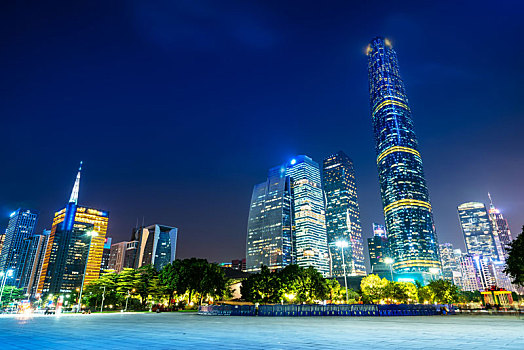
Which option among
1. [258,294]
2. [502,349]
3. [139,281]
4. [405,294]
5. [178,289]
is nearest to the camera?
[502,349]

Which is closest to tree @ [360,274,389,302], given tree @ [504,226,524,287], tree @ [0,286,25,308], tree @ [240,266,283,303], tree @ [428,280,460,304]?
tree @ [428,280,460,304]

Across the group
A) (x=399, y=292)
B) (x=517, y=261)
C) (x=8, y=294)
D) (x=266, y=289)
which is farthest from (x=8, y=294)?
(x=517, y=261)

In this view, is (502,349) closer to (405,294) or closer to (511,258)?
(511,258)

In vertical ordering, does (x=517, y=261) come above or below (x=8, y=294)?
above

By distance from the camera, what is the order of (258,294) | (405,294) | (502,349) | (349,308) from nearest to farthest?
1. (502,349)
2. (349,308)
3. (258,294)
4. (405,294)

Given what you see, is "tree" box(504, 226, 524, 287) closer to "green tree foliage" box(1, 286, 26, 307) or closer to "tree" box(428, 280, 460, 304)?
"tree" box(428, 280, 460, 304)

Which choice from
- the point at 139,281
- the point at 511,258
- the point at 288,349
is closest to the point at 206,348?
the point at 288,349

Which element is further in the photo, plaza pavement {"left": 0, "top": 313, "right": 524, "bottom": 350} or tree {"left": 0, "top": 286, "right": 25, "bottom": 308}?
tree {"left": 0, "top": 286, "right": 25, "bottom": 308}

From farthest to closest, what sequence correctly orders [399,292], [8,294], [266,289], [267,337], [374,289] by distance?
[399,292]
[374,289]
[8,294]
[266,289]
[267,337]

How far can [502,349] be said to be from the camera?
960cm

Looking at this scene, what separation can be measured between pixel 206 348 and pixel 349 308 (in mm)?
34304

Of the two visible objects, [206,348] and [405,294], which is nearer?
[206,348]

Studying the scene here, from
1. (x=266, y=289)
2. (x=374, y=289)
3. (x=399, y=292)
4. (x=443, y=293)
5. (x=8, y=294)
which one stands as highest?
(x=374, y=289)

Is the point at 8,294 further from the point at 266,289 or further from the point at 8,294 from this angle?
the point at 266,289
